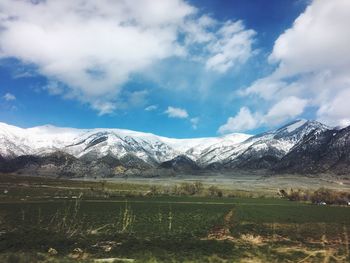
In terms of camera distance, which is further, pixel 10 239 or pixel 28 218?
pixel 28 218

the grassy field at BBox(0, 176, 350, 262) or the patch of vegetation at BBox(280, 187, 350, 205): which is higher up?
the patch of vegetation at BBox(280, 187, 350, 205)

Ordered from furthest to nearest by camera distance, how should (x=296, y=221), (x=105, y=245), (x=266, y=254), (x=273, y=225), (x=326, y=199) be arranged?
(x=326, y=199) → (x=296, y=221) → (x=273, y=225) → (x=105, y=245) → (x=266, y=254)

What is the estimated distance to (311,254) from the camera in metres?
47.2

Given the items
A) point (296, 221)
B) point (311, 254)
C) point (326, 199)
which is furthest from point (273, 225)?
point (326, 199)

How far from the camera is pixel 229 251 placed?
158 feet

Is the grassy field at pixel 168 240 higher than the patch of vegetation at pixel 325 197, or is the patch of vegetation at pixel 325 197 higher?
the patch of vegetation at pixel 325 197

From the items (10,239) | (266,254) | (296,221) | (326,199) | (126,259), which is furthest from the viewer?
(326,199)

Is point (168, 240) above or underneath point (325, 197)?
underneath

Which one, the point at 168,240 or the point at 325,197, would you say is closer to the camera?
the point at 168,240

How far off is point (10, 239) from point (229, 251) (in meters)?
28.1

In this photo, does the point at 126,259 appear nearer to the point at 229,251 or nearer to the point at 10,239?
the point at 229,251

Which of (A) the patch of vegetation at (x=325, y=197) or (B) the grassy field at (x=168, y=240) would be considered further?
(A) the patch of vegetation at (x=325, y=197)

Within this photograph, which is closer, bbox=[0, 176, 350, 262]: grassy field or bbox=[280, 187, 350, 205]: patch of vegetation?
bbox=[0, 176, 350, 262]: grassy field

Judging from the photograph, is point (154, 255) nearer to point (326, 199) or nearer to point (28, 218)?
point (28, 218)
